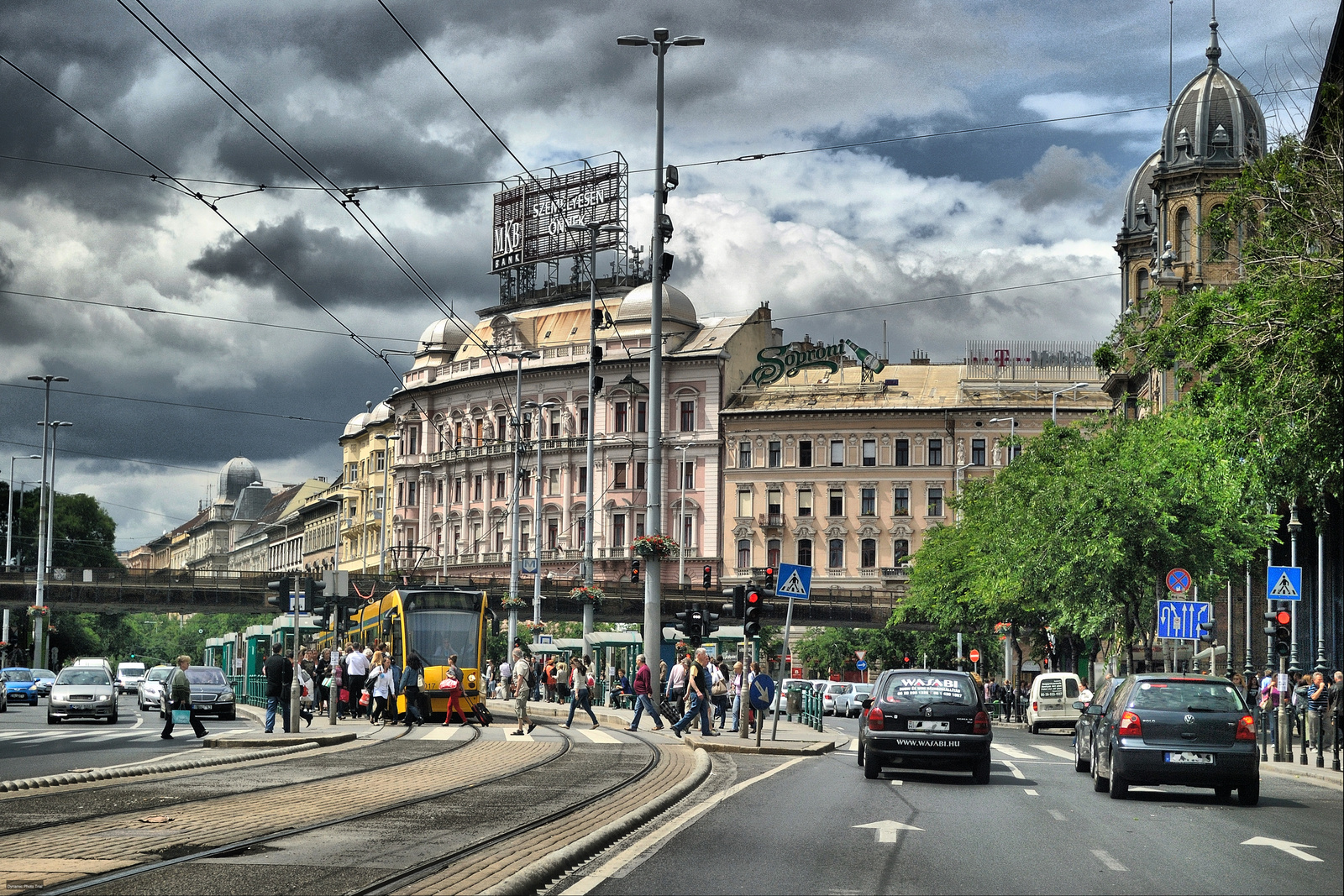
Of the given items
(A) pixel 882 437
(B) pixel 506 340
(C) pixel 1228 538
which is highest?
(B) pixel 506 340

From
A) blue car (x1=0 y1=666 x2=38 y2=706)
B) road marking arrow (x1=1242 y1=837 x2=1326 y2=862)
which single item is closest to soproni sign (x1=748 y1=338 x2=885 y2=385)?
blue car (x1=0 y1=666 x2=38 y2=706)

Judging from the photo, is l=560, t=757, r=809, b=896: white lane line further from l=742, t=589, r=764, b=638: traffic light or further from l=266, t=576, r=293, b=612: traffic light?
l=266, t=576, r=293, b=612: traffic light

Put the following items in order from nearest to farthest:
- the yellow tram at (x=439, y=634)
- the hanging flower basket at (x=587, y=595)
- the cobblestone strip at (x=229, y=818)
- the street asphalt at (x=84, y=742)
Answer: the cobblestone strip at (x=229, y=818)
the street asphalt at (x=84, y=742)
the yellow tram at (x=439, y=634)
the hanging flower basket at (x=587, y=595)

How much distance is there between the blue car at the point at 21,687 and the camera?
192ft

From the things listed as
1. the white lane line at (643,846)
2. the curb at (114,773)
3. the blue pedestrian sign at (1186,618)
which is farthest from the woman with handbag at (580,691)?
the white lane line at (643,846)

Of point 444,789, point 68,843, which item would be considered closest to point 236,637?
point 444,789

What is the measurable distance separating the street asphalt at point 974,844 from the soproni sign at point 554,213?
8496 centimetres

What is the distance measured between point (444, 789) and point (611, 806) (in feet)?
8.67

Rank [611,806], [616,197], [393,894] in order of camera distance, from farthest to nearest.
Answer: [616,197] < [611,806] < [393,894]

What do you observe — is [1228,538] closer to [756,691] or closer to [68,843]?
[756,691]

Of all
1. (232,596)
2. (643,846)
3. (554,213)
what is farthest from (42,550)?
(643,846)

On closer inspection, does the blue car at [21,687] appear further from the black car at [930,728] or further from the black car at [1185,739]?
the black car at [1185,739]

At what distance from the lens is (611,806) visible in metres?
16.0

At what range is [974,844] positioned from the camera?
A: 13.3 m
